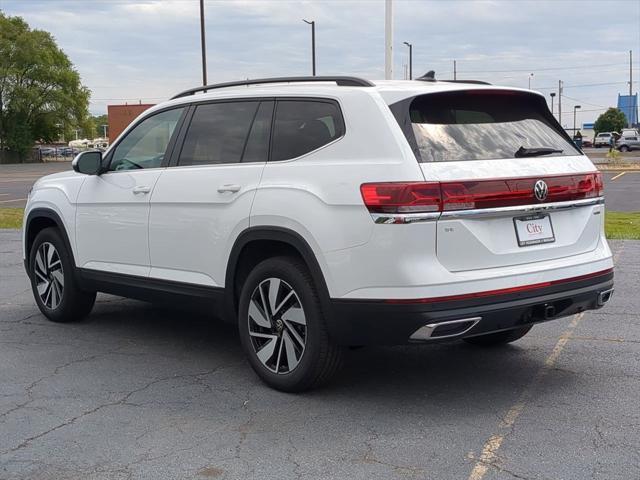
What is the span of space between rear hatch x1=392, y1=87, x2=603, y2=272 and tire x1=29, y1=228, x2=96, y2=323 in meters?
3.52

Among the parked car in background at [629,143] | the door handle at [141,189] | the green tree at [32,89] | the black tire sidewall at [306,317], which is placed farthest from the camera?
the green tree at [32,89]

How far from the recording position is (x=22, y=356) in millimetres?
6043

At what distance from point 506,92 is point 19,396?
354 centimetres

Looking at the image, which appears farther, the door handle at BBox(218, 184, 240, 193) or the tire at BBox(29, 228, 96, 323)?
the tire at BBox(29, 228, 96, 323)

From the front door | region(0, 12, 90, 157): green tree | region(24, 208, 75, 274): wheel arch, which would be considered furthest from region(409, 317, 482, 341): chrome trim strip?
region(0, 12, 90, 157): green tree

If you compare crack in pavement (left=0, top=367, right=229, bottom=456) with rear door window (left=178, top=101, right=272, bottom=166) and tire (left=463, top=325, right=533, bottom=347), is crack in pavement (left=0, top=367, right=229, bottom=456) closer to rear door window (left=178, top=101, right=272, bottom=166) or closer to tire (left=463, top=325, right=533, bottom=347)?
rear door window (left=178, top=101, right=272, bottom=166)

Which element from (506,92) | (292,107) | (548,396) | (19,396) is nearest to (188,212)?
(292,107)

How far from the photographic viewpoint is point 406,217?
430cm

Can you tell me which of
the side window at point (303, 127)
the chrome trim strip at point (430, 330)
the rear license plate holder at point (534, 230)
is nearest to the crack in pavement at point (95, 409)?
the side window at point (303, 127)

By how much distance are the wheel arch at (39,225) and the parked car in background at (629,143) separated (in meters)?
65.1

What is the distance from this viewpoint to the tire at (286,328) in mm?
4723

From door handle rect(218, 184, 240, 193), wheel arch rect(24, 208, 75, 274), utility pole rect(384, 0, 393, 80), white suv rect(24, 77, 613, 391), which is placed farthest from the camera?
utility pole rect(384, 0, 393, 80)

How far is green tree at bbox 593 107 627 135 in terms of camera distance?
3868 inches

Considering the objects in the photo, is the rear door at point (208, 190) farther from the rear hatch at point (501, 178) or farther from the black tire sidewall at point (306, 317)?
the rear hatch at point (501, 178)
